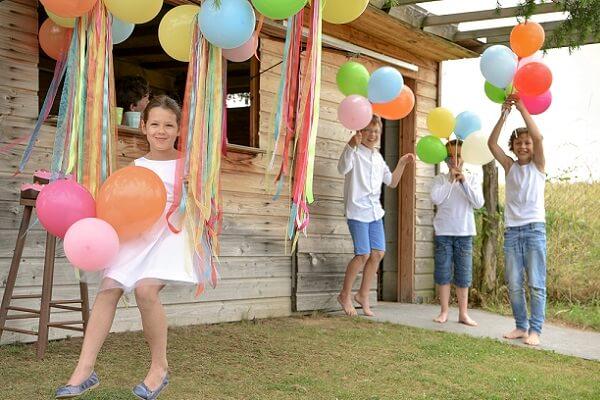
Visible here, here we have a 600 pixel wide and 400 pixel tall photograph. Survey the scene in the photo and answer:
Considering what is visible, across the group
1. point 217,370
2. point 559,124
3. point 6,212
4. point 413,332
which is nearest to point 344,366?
point 217,370

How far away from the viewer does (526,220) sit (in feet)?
16.0

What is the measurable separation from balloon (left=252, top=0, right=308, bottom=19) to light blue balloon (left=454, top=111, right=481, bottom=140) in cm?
256

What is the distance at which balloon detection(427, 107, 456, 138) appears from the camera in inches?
208

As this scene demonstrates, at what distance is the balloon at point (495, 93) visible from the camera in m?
4.74

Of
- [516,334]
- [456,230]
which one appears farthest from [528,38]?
[516,334]

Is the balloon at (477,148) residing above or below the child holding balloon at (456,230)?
above

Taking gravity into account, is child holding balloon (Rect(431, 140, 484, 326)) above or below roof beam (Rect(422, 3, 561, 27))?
below

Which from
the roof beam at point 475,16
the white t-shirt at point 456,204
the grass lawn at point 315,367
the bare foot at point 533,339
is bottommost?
the grass lawn at point 315,367

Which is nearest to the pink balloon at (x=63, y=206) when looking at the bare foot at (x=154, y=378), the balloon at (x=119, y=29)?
the bare foot at (x=154, y=378)

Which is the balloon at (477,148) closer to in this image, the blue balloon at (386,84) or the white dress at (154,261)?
the blue balloon at (386,84)

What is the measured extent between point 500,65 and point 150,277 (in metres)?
2.67

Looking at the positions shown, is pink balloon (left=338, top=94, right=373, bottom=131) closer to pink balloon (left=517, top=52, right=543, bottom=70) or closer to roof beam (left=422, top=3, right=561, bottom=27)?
pink balloon (left=517, top=52, right=543, bottom=70)

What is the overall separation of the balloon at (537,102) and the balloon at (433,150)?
2.53 ft

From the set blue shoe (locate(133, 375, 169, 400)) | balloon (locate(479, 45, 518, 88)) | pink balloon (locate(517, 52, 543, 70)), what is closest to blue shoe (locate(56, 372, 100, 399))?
blue shoe (locate(133, 375, 169, 400))
